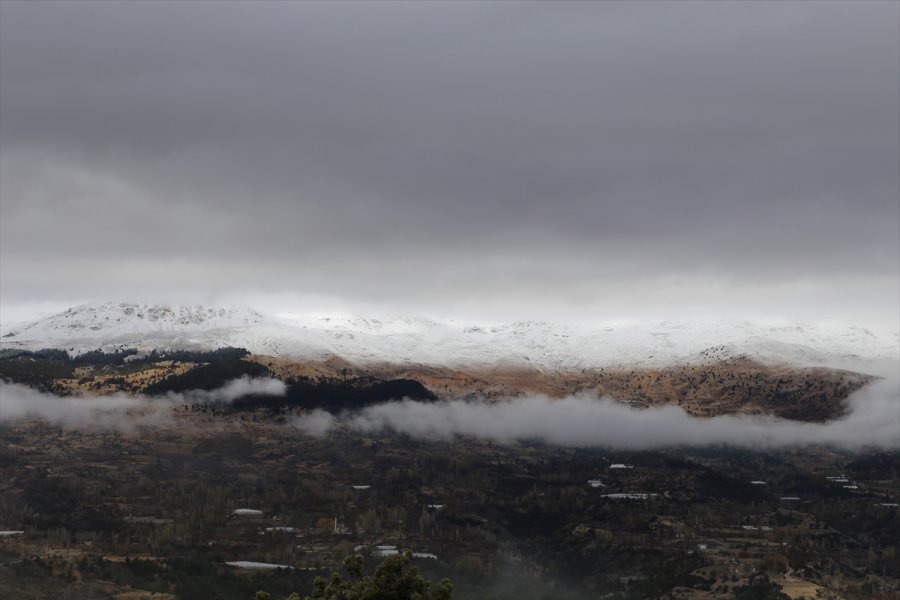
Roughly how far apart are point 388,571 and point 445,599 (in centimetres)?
677

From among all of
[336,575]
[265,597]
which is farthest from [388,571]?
[265,597]

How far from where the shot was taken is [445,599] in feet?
315

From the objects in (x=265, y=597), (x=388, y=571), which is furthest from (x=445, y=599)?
(x=265, y=597)

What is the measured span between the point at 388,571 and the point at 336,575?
5.03 m

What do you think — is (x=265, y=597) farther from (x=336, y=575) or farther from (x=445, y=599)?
(x=445, y=599)

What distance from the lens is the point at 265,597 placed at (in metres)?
95.8

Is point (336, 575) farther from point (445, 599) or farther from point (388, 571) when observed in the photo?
point (445, 599)

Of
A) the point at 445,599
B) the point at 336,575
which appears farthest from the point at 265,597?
the point at 445,599

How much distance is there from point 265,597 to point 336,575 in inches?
291

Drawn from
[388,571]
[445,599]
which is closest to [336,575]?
[388,571]

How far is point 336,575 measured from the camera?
327 ft

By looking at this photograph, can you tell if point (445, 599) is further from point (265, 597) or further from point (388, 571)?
point (265, 597)

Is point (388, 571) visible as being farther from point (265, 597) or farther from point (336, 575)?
point (265, 597)

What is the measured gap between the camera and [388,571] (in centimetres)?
9956
